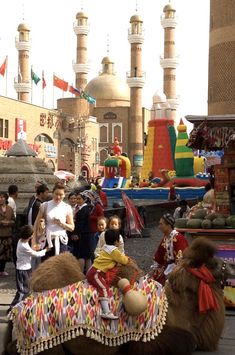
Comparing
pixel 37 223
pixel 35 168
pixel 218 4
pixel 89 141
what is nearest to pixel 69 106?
pixel 89 141

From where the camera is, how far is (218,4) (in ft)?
103

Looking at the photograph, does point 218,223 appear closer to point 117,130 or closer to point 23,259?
point 23,259

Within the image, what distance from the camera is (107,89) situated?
89688 millimetres

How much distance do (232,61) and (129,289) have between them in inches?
1064

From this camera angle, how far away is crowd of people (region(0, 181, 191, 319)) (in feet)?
17.5

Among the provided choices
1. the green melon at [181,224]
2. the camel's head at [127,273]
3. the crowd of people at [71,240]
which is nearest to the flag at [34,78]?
the crowd of people at [71,240]

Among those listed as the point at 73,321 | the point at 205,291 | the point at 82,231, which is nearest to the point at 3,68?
the point at 82,231

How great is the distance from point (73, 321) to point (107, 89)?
85.9m

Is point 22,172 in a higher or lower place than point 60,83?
lower

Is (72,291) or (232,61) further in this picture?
(232,61)

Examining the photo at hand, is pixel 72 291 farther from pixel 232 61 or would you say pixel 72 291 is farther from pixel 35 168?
pixel 232 61

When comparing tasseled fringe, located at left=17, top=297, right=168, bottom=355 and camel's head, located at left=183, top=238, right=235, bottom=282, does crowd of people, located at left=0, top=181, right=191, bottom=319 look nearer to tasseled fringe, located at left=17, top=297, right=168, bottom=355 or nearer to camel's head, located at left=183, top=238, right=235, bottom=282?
tasseled fringe, located at left=17, top=297, right=168, bottom=355

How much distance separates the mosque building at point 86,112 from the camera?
2341 inches

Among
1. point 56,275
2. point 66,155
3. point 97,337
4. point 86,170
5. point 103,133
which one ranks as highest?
point 103,133
